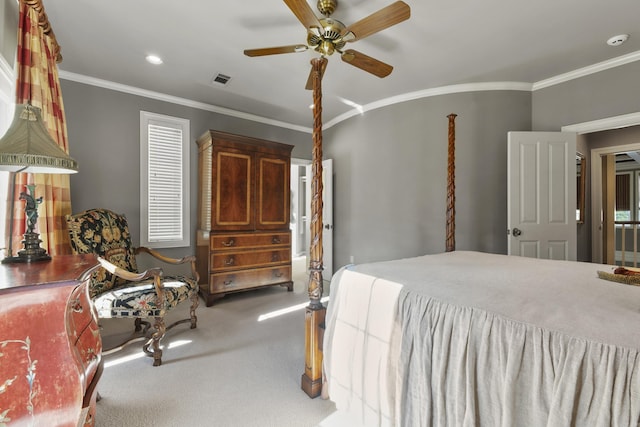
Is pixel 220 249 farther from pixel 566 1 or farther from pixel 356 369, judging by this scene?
pixel 566 1

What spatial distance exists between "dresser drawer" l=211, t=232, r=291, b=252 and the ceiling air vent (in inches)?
71.0

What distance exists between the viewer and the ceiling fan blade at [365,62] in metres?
2.02

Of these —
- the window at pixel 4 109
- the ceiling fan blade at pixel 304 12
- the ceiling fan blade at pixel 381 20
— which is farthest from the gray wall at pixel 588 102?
the window at pixel 4 109

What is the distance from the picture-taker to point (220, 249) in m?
3.35

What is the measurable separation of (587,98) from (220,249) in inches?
174

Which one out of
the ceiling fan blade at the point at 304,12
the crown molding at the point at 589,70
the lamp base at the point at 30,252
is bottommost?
the lamp base at the point at 30,252

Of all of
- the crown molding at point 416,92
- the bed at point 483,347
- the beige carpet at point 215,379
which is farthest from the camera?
the crown molding at point 416,92

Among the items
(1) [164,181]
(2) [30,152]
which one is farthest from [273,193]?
(2) [30,152]

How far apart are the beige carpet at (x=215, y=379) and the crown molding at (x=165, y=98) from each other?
264cm

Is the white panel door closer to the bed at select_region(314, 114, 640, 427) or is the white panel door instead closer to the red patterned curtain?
the bed at select_region(314, 114, 640, 427)

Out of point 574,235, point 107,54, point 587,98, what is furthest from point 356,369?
point 587,98

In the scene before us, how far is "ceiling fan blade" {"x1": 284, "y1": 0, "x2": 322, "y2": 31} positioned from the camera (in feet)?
5.16

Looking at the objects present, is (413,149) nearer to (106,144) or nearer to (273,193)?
(273,193)

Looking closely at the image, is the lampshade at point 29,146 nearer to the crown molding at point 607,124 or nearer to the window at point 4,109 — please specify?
the window at point 4,109
